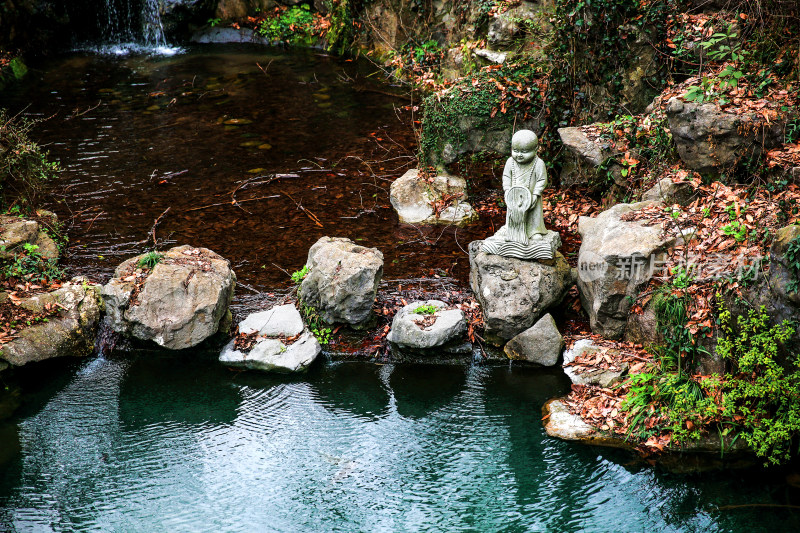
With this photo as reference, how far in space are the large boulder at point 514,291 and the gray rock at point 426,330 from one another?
33cm

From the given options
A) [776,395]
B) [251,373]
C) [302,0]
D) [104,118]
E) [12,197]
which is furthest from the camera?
[302,0]

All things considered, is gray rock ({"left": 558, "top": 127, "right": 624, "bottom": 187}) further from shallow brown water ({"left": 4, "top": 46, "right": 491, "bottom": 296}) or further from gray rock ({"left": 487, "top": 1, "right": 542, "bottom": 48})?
gray rock ({"left": 487, "top": 1, "right": 542, "bottom": 48})

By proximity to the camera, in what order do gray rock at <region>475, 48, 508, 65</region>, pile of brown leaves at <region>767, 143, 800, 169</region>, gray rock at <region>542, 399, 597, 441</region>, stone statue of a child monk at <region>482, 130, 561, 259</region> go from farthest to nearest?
1. gray rock at <region>475, 48, 508, 65</region>
2. stone statue of a child monk at <region>482, 130, 561, 259</region>
3. pile of brown leaves at <region>767, 143, 800, 169</region>
4. gray rock at <region>542, 399, 597, 441</region>

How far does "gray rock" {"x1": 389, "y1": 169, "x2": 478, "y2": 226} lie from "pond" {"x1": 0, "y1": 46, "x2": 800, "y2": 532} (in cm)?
24

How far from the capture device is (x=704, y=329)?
6.22 m

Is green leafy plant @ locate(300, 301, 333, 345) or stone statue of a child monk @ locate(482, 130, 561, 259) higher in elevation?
stone statue of a child monk @ locate(482, 130, 561, 259)

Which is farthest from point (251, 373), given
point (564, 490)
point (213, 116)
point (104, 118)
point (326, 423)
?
point (104, 118)

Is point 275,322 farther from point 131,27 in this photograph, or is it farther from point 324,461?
point 131,27

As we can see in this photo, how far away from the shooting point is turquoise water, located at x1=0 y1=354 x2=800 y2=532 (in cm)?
569

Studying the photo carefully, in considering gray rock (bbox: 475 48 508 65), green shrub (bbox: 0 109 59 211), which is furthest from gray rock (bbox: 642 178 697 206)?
green shrub (bbox: 0 109 59 211)

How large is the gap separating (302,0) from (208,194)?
9.91 metres

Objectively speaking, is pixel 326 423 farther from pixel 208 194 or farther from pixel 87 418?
pixel 208 194

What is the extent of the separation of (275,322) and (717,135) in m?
5.38

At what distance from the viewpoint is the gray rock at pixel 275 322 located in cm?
753
